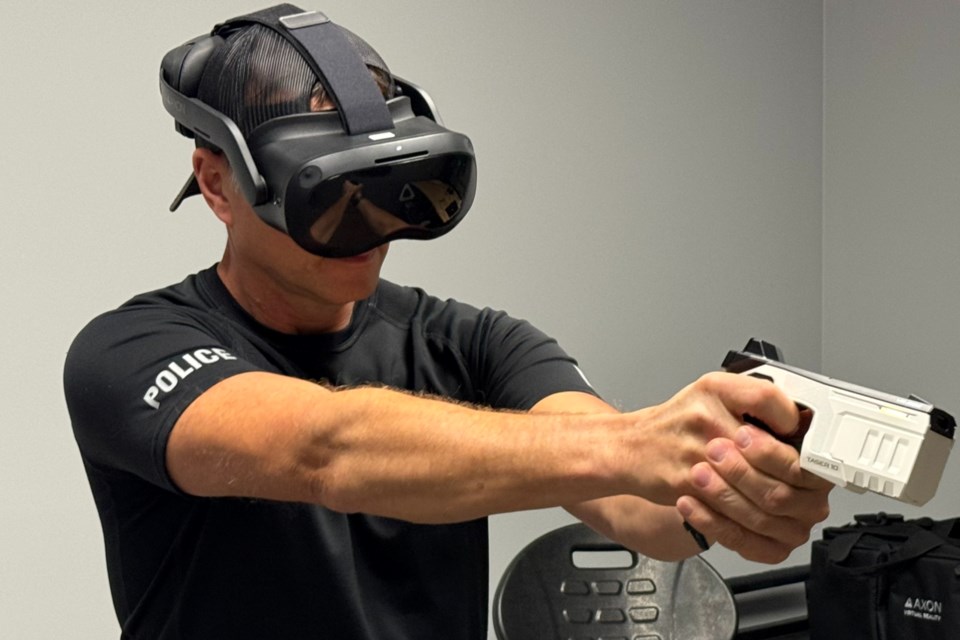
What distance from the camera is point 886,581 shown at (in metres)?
3.26

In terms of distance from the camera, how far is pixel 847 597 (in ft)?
10.9

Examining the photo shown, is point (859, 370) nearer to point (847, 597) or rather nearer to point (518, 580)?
point (847, 597)

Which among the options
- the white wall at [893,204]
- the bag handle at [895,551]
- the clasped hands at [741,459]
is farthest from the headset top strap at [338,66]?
the white wall at [893,204]

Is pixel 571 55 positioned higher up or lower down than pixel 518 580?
higher up

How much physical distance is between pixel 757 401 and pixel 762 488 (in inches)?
3.5

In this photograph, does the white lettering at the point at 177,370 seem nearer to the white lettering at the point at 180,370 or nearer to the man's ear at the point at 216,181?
the white lettering at the point at 180,370

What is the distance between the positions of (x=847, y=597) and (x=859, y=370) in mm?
916

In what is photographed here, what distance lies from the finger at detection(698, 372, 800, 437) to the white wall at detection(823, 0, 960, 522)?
2818 mm

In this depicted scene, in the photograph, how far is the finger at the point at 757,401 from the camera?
112 cm

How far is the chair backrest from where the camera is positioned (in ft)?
8.32

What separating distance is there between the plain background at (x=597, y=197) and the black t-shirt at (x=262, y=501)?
3.53 ft

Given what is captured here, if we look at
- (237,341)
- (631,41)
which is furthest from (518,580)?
(631,41)

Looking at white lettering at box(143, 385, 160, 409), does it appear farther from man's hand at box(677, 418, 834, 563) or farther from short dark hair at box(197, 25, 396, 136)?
man's hand at box(677, 418, 834, 563)

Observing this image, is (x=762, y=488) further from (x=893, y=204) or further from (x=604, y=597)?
(x=893, y=204)
